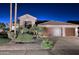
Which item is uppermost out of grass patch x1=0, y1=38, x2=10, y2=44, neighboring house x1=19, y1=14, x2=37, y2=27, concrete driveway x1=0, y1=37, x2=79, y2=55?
neighboring house x1=19, y1=14, x2=37, y2=27

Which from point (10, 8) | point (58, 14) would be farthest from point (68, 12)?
point (10, 8)

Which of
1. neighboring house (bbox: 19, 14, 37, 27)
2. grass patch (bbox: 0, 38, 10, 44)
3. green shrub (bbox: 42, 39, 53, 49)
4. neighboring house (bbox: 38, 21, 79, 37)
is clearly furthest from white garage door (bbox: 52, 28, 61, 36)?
grass patch (bbox: 0, 38, 10, 44)

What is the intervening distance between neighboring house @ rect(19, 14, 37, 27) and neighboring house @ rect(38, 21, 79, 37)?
116mm

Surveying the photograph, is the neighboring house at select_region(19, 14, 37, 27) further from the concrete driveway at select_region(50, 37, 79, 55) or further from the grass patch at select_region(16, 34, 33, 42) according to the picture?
the concrete driveway at select_region(50, 37, 79, 55)

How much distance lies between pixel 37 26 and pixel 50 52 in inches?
15.1

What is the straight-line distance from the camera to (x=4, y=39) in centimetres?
275

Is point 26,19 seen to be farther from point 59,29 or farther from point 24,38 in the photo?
point 59,29

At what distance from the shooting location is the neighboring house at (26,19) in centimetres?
275

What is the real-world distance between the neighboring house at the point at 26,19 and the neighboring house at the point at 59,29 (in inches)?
4.6

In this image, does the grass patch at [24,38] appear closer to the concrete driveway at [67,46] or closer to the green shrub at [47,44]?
the green shrub at [47,44]

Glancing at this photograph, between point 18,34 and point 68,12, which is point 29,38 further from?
point 68,12

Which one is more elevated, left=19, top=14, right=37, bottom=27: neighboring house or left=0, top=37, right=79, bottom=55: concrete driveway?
left=19, top=14, right=37, bottom=27: neighboring house

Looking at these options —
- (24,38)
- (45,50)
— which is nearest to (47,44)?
(45,50)

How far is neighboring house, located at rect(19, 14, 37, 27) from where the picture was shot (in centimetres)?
275
